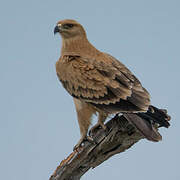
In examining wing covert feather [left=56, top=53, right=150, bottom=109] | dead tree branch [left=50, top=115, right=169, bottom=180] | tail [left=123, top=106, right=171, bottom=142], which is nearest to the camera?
tail [left=123, top=106, right=171, bottom=142]

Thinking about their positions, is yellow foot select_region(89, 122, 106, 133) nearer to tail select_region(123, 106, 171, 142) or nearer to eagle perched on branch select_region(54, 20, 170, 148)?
eagle perched on branch select_region(54, 20, 170, 148)

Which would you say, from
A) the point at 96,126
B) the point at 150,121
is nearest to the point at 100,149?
the point at 96,126

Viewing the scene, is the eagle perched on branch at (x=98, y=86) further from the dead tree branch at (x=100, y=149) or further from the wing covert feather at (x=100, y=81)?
the dead tree branch at (x=100, y=149)

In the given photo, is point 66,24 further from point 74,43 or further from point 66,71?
point 66,71

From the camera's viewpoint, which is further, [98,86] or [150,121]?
[98,86]

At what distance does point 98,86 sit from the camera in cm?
680

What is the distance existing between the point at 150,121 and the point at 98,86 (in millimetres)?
1192

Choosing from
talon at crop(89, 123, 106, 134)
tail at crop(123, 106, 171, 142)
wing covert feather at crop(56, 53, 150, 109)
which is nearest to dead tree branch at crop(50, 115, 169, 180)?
talon at crop(89, 123, 106, 134)

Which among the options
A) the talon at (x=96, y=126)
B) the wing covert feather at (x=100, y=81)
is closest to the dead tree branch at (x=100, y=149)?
the talon at (x=96, y=126)

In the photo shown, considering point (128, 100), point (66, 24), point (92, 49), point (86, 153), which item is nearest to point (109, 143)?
point (86, 153)

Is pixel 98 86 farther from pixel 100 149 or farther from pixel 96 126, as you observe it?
pixel 100 149

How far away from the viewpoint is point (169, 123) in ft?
20.3

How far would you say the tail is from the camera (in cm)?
591

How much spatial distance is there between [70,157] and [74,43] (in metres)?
2.28
